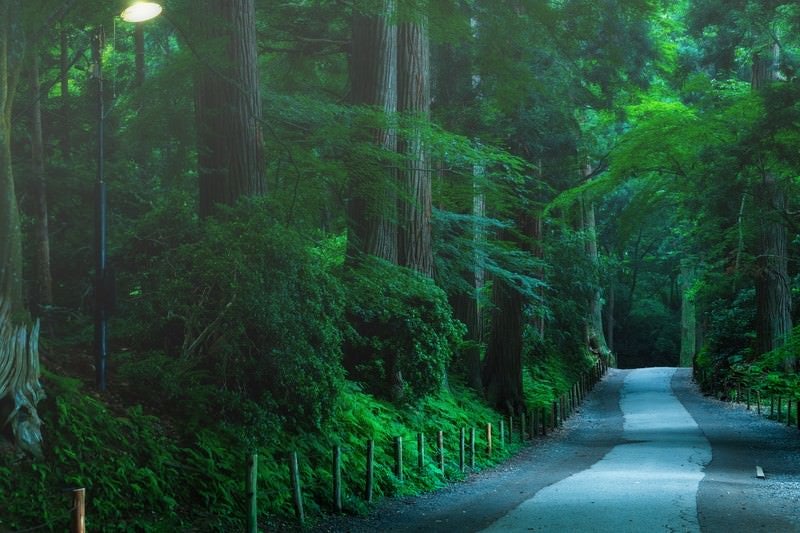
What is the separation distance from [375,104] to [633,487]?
8867 mm

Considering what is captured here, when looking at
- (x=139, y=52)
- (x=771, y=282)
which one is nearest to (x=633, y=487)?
(x=139, y=52)

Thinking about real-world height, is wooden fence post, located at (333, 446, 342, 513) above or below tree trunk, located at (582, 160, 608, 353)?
below

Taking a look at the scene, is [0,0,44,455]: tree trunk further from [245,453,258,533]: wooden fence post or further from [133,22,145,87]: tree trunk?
[133,22,145,87]: tree trunk

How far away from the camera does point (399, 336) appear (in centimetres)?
1795

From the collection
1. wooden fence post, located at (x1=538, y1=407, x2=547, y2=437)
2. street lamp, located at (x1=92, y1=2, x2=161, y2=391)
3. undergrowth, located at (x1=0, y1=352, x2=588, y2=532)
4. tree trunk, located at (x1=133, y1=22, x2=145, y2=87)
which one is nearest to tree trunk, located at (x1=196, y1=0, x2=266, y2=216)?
street lamp, located at (x1=92, y1=2, x2=161, y2=391)

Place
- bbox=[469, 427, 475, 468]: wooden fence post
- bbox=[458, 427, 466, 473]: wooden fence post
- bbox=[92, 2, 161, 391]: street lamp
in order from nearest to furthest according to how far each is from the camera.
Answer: bbox=[92, 2, 161, 391]: street lamp < bbox=[458, 427, 466, 473]: wooden fence post < bbox=[469, 427, 475, 468]: wooden fence post

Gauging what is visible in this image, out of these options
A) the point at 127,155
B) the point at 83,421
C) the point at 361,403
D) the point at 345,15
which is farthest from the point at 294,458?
the point at 345,15

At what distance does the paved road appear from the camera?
12.0 metres

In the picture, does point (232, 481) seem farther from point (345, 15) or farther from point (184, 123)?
point (345, 15)

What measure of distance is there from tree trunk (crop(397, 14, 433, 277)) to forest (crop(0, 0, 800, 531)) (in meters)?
0.06

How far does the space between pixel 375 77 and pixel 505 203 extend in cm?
530

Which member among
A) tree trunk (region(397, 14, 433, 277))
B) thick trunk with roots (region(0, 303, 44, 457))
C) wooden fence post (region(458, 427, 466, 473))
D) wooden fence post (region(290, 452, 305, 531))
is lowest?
wooden fence post (region(458, 427, 466, 473))

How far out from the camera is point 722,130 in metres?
24.0

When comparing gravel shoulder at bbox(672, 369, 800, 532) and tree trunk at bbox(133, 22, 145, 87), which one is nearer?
gravel shoulder at bbox(672, 369, 800, 532)
